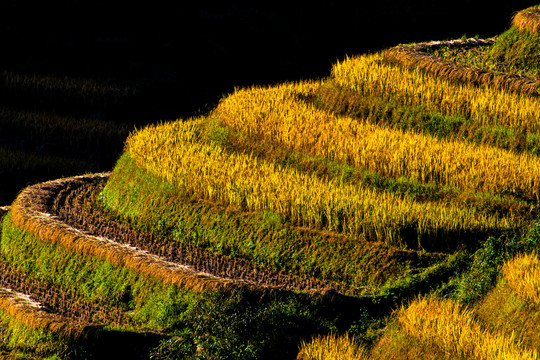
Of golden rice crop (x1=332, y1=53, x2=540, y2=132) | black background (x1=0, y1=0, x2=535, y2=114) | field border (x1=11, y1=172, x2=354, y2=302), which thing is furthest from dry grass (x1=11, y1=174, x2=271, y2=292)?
black background (x1=0, y1=0, x2=535, y2=114)

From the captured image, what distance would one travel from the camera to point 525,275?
8.52 m

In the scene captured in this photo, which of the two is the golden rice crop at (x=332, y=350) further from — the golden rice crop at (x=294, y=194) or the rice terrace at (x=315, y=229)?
the golden rice crop at (x=294, y=194)

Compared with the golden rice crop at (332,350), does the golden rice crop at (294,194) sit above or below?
above

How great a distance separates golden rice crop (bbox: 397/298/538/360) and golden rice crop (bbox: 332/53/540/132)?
4.11 meters

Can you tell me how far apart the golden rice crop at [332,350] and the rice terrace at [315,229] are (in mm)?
25

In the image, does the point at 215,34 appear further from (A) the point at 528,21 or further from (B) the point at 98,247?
(B) the point at 98,247

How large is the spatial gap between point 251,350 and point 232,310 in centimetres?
65

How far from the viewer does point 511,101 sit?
1227 cm

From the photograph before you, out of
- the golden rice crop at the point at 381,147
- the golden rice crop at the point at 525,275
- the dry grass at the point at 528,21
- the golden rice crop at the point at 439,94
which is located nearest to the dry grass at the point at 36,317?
the golden rice crop at the point at 381,147

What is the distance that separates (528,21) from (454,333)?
8120 mm

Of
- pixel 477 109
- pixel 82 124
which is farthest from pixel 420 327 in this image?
pixel 82 124

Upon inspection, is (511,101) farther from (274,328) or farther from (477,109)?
(274,328)

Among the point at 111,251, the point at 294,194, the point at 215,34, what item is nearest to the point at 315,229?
the point at 294,194

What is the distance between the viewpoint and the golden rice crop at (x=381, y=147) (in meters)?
10.8
